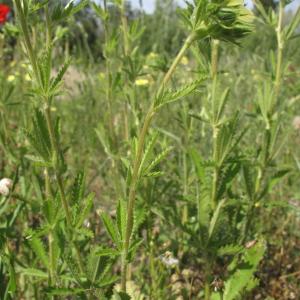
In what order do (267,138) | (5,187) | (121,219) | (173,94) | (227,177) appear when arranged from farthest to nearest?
1. (267,138)
2. (227,177)
3. (5,187)
4. (121,219)
5. (173,94)

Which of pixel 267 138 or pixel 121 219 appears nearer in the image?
pixel 121 219

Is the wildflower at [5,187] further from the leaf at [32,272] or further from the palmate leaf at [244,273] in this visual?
the palmate leaf at [244,273]

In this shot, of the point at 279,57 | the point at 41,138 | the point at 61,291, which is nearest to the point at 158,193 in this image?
the point at 279,57

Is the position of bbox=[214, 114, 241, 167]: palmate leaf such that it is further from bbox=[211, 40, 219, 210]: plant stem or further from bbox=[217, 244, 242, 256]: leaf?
bbox=[217, 244, 242, 256]: leaf

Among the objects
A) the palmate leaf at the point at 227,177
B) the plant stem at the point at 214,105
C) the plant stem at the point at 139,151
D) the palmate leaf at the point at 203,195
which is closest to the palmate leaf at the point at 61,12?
the plant stem at the point at 139,151

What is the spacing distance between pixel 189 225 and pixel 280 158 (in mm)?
1649

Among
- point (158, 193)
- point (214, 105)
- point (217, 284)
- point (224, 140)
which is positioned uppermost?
point (214, 105)

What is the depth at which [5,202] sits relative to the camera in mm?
1660

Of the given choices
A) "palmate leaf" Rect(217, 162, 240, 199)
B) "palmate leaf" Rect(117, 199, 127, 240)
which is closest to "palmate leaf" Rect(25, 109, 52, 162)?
"palmate leaf" Rect(117, 199, 127, 240)

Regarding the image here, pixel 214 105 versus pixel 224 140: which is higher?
pixel 214 105

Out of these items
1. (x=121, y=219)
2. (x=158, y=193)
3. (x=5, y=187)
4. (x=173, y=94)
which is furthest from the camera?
(x=158, y=193)

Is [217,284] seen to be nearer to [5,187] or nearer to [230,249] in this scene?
[230,249]

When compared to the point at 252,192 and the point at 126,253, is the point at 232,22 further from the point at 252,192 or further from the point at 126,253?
the point at 252,192

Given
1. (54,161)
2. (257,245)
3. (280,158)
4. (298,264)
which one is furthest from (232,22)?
(280,158)
